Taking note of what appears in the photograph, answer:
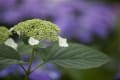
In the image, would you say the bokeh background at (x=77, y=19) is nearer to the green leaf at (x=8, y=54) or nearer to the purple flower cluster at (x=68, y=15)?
the purple flower cluster at (x=68, y=15)

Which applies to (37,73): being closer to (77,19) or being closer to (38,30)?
(38,30)

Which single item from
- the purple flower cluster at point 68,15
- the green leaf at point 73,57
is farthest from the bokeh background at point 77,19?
the green leaf at point 73,57

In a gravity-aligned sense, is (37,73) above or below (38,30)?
below

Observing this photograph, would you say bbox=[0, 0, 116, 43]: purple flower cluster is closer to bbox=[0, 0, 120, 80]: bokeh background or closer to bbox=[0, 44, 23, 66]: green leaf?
bbox=[0, 0, 120, 80]: bokeh background

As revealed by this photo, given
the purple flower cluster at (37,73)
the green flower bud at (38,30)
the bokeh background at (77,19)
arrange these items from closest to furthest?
1. the green flower bud at (38,30)
2. the purple flower cluster at (37,73)
3. the bokeh background at (77,19)

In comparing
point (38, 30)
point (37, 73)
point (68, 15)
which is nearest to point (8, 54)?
point (38, 30)

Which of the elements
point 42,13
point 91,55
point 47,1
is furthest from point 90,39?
point 91,55

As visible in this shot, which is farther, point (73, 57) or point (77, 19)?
point (77, 19)

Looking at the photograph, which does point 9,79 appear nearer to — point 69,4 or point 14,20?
point 14,20
